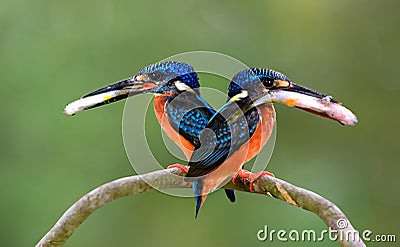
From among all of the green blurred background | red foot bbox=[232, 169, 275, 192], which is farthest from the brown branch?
the green blurred background

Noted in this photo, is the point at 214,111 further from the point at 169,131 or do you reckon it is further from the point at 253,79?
the point at 169,131

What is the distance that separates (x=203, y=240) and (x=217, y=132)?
2.35 meters

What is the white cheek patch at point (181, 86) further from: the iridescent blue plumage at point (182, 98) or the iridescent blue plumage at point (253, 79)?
the iridescent blue plumage at point (253, 79)

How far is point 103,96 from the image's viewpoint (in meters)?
1.17

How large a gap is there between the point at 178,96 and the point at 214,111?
14 cm

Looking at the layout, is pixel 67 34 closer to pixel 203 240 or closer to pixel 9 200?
pixel 9 200

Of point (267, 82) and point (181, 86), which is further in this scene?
point (181, 86)

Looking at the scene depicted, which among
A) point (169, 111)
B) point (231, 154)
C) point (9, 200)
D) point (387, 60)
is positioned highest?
point (387, 60)

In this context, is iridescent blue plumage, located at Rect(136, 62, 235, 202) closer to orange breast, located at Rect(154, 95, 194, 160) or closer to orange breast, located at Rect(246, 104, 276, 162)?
orange breast, located at Rect(154, 95, 194, 160)

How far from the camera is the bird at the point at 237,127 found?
1.22m

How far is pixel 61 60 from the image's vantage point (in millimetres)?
3469

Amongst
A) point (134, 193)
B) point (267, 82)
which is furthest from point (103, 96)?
point (267, 82)

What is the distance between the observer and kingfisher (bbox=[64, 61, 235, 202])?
1.30 meters

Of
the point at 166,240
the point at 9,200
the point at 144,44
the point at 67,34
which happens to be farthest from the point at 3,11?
the point at 166,240
